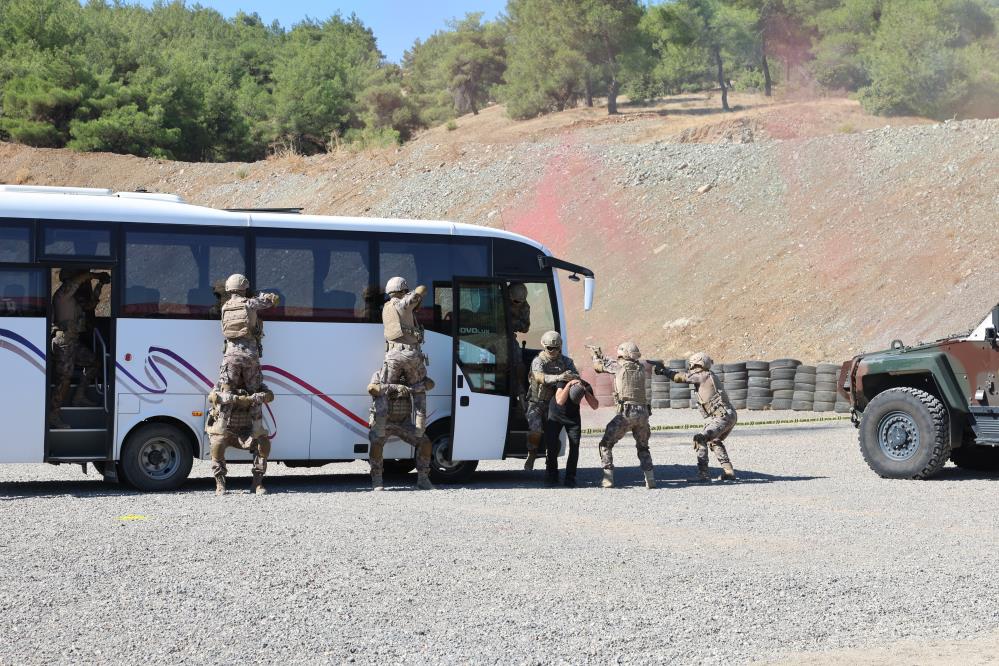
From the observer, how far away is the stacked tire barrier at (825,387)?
29.2 metres

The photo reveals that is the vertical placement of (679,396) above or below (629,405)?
above

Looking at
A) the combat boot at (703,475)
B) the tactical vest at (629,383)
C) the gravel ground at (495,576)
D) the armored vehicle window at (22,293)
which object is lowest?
the gravel ground at (495,576)

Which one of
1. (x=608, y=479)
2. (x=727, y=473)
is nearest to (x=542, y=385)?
(x=608, y=479)

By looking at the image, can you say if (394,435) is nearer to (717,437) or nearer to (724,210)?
(717,437)

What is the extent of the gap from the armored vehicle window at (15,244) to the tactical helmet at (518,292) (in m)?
5.69

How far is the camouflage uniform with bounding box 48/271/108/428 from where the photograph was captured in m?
14.6

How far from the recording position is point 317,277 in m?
15.5

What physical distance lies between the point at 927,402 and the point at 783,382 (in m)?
14.3

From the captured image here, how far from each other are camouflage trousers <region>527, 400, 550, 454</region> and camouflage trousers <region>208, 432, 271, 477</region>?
3157mm

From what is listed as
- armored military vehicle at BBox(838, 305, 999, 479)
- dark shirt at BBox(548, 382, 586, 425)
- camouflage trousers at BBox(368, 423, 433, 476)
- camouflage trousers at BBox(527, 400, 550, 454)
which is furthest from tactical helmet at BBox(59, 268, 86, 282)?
armored military vehicle at BBox(838, 305, 999, 479)

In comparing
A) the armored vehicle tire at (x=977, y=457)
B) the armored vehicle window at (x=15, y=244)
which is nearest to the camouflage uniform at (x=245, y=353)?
the armored vehicle window at (x=15, y=244)

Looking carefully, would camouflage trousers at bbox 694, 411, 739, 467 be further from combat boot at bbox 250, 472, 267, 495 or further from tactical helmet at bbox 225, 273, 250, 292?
tactical helmet at bbox 225, 273, 250, 292

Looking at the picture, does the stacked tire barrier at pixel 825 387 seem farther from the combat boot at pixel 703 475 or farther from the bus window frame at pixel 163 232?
the bus window frame at pixel 163 232

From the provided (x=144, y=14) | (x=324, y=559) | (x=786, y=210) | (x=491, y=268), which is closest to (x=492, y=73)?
(x=144, y=14)
